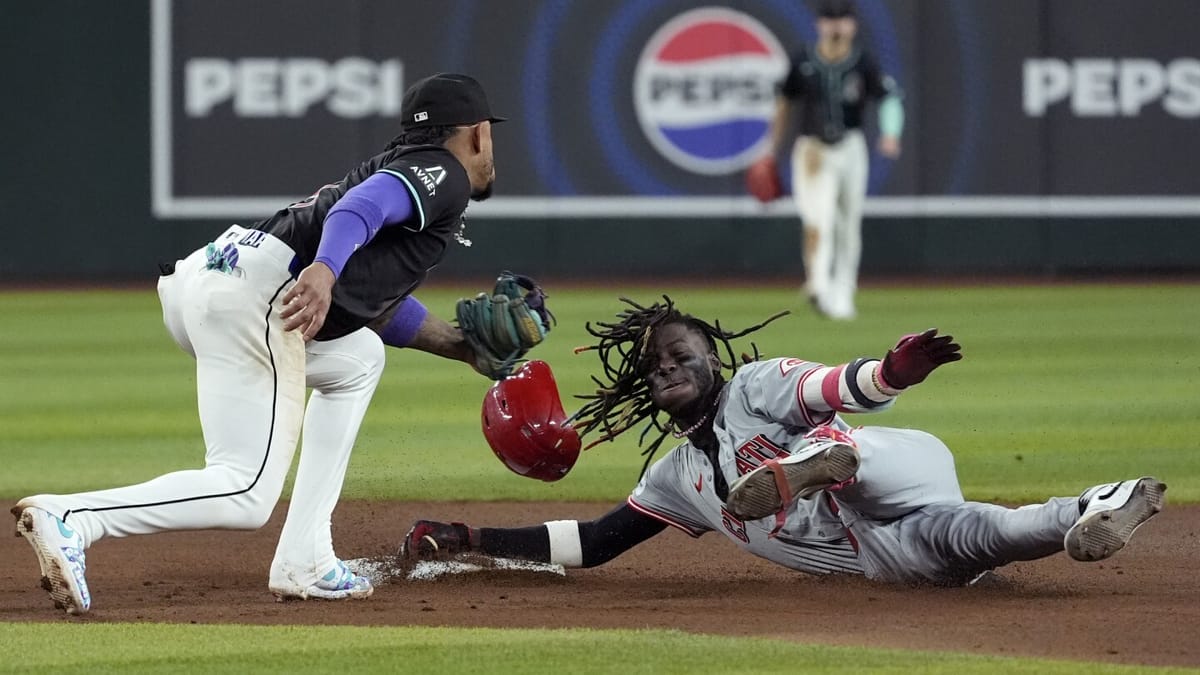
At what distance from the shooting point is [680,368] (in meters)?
5.03

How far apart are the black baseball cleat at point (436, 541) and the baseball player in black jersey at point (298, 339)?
357 mm

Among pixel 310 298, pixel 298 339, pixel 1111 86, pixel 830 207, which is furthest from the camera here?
pixel 1111 86

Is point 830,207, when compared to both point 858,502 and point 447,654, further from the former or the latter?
point 447,654

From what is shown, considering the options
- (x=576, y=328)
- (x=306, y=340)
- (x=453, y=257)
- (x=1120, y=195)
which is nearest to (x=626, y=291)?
(x=453, y=257)

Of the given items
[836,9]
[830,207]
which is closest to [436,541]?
[830,207]

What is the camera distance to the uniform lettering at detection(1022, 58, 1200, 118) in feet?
58.6

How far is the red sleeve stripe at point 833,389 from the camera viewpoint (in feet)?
15.4

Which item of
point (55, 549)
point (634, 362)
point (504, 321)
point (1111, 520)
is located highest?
point (504, 321)

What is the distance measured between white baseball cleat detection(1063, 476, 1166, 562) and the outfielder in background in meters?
9.83

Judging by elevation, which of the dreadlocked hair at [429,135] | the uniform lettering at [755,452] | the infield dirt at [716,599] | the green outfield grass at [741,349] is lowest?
the green outfield grass at [741,349]

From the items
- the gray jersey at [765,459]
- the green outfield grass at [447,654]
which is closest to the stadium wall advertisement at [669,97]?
the gray jersey at [765,459]

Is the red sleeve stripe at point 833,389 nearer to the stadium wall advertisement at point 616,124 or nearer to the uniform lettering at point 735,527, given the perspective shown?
the uniform lettering at point 735,527

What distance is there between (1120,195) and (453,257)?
651 centimetres

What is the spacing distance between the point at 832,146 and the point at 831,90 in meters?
0.44
